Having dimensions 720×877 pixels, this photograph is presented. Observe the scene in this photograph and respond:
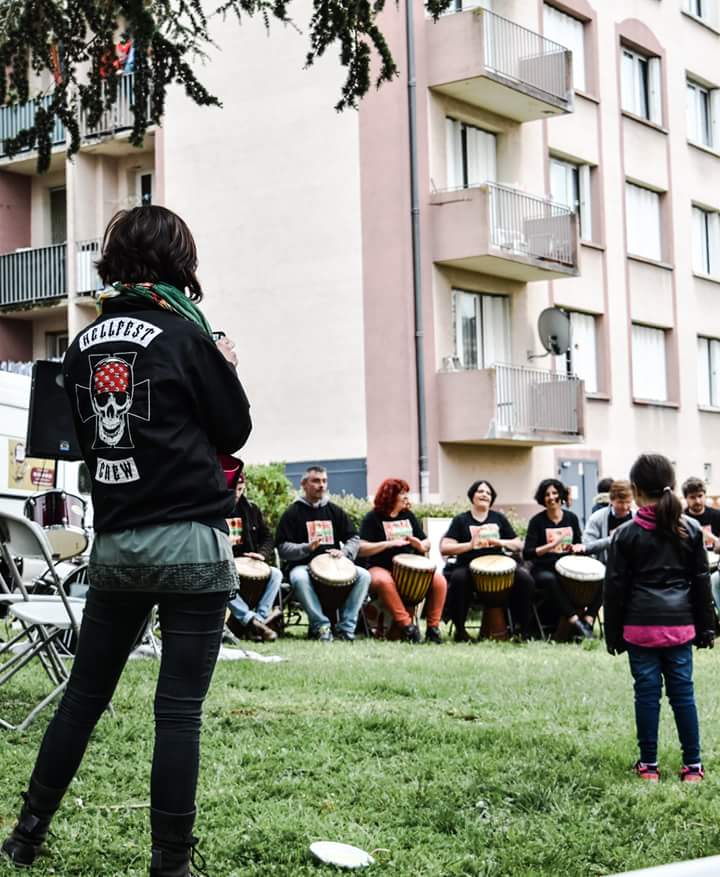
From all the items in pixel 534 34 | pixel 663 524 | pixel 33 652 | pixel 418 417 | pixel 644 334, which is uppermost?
pixel 534 34

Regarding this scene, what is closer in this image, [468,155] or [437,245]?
Result: [437,245]

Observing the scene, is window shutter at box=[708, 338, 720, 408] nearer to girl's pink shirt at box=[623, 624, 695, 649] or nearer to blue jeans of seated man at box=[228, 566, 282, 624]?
blue jeans of seated man at box=[228, 566, 282, 624]

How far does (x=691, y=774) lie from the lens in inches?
249

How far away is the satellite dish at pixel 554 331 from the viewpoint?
84.7 ft

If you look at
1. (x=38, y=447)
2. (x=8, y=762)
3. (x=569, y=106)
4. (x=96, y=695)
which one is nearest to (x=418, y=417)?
(x=569, y=106)

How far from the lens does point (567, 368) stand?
27562 millimetres

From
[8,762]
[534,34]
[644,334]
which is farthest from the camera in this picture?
[644,334]

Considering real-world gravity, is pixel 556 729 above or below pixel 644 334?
below

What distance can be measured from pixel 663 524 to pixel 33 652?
126 inches

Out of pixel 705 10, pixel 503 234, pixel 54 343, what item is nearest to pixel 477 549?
pixel 503 234

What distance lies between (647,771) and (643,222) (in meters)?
25.1

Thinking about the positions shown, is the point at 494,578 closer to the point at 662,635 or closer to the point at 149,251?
the point at 662,635

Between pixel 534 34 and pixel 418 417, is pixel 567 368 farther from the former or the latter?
pixel 534 34

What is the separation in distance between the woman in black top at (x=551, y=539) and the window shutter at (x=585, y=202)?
14848 millimetres
